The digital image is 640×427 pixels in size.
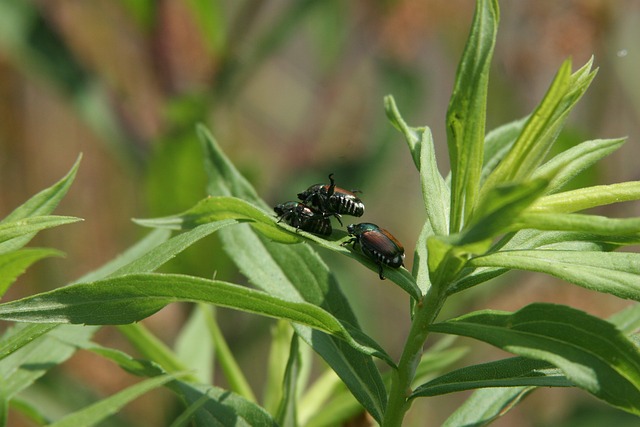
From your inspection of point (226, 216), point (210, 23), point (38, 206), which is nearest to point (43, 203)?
point (38, 206)

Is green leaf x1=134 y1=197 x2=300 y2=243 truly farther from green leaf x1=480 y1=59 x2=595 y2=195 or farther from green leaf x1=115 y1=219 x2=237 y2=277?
green leaf x1=480 y1=59 x2=595 y2=195

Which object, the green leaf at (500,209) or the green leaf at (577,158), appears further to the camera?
the green leaf at (577,158)

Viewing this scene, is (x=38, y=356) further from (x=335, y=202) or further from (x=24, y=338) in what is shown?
(x=335, y=202)

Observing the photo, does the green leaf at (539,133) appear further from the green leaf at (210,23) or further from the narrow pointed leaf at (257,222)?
the green leaf at (210,23)

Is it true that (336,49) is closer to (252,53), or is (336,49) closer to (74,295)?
(252,53)

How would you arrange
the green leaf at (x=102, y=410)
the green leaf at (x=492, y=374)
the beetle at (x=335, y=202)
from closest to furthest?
1. the green leaf at (x=102, y=410)
2. the green leaf at (x=492, y=374)
3. the beetle at (x=335, y=202)

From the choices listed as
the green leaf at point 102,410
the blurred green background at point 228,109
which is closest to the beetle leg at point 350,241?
the green leaf at point 102,410
